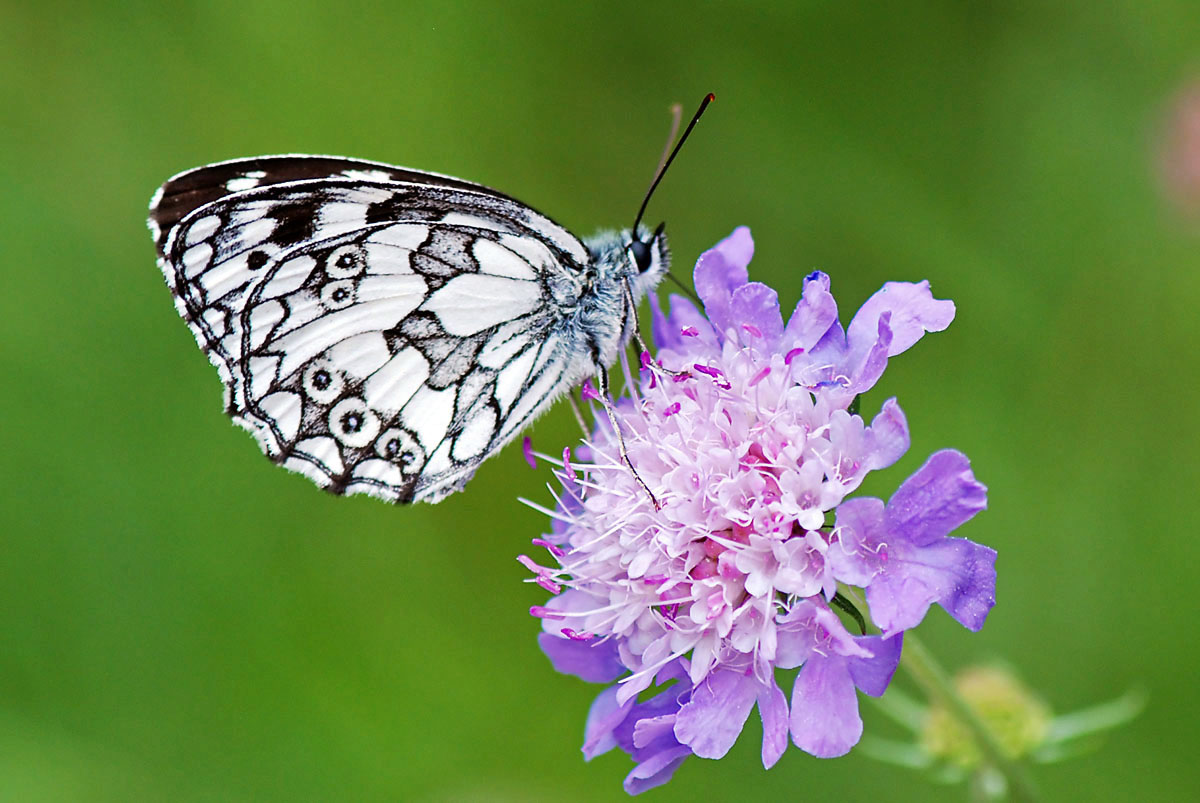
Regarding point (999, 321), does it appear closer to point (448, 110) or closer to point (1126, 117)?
point (1126, 117)

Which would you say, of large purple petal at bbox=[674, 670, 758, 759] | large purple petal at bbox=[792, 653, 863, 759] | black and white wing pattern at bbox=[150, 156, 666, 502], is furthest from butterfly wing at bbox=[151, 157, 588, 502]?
large purple petal at bbox=[792, 653, 863, 759]

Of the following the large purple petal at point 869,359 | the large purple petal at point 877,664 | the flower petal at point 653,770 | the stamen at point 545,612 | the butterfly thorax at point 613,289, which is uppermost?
the butterfly thorax at point 613,289

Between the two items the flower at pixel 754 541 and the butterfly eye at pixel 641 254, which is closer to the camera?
the flower at pixel 754 541

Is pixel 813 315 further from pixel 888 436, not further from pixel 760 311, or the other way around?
pixel 888 436

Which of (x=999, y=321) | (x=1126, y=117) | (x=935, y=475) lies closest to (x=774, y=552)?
(x=935, y=475)

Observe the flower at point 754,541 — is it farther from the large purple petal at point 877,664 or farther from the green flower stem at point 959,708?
the green flower stem at point 959,708

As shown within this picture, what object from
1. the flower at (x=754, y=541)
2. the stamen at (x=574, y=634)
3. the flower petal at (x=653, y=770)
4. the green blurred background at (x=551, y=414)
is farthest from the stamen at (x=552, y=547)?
the green blurred background at (x=551, y=414)

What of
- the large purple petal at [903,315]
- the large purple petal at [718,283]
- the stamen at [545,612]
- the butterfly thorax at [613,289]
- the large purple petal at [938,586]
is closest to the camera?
the large purple petal at [938,586]

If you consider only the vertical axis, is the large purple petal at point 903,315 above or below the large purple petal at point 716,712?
above

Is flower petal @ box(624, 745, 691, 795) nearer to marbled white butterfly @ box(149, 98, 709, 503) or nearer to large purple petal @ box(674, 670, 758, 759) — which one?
large purple petal @ box(674, 670, 758, 759)
